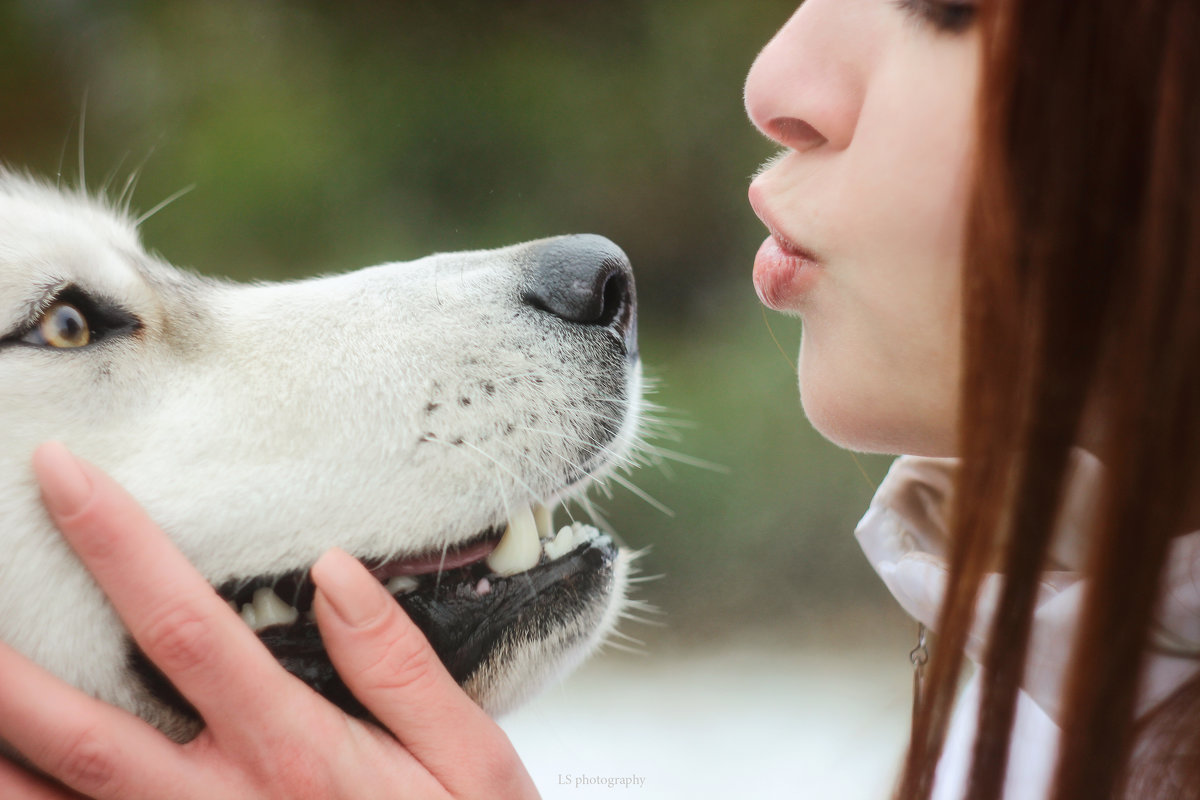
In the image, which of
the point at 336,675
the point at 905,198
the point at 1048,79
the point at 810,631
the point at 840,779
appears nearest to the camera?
the point at 1048,79

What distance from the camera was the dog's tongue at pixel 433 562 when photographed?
0.76 metres

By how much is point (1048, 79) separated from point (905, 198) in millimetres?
142

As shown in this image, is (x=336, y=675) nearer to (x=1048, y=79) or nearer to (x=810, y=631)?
(x=1048, y=79)

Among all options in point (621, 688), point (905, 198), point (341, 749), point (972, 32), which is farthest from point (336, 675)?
point (621, 688)

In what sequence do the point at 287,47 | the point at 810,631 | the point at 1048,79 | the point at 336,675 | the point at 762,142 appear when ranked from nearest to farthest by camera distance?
the point at 1048,79, the point at 336,675, the point at 287,47, the point at 762,142, the point at 810,631

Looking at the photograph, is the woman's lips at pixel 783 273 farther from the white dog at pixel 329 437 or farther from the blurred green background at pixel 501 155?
the blurred green background at pixel 501 155

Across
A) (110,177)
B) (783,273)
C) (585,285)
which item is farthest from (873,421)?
(110,177)

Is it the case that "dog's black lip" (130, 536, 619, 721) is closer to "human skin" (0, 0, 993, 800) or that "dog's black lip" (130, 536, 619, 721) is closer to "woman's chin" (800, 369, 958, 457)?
"human skin" (0, 0, 993, 800)

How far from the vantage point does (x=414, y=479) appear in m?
0.74

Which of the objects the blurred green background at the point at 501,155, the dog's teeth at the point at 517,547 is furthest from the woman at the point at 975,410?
the blurred green background at the point at 501,155

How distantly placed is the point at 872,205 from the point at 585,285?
10.7 inches

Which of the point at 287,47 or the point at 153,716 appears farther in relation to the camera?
the point at 287,47

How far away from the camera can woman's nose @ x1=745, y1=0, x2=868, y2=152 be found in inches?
28.2

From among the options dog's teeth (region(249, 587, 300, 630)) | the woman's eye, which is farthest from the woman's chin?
the woman's eye
